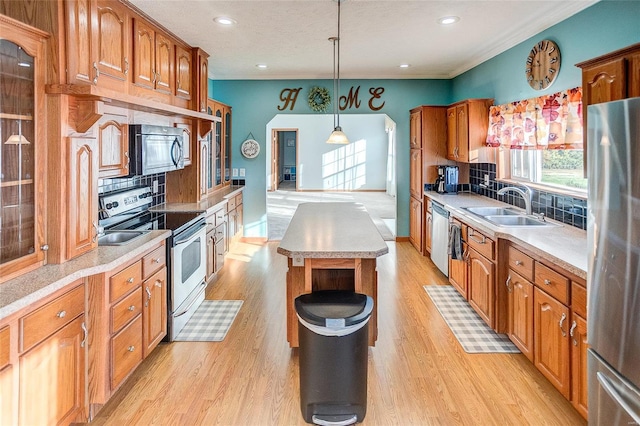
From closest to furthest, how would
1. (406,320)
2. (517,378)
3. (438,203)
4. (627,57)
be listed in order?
(627,57) < (517,378) < (406,320) < (438,203)

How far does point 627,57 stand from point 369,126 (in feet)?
40.0

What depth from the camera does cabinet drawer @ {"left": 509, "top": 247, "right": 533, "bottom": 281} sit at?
2783mm

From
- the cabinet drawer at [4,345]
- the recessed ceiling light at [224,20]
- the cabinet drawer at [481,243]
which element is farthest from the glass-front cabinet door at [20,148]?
the cabinet drawer at [481,243]

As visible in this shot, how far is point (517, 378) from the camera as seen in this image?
2779mm

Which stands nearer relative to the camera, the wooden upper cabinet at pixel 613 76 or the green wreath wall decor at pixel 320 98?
the wooden upper cabinet at pixel 613 76

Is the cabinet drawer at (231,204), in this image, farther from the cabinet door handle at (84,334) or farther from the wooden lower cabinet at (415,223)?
the cabinet door handle at (84,334)

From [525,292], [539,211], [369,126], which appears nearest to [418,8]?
[539,211]

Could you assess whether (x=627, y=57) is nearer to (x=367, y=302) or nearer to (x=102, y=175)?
(x=367, y=302)

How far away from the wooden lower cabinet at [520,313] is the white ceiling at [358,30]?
207 cm

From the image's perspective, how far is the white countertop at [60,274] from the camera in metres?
1.71

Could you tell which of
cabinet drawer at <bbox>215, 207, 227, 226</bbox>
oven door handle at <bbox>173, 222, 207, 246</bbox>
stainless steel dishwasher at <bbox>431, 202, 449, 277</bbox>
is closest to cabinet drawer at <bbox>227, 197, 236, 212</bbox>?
cabinet drawer at <bbox>215, 207, 227, 226</bbox>

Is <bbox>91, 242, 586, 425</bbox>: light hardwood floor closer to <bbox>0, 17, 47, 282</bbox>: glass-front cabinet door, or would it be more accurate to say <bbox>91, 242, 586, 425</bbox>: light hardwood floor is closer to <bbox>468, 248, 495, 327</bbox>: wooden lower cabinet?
<bbox>468, 248, 495, 327</bbox>: wooden lower cabinet

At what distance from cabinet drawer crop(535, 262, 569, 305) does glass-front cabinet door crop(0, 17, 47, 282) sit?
270 cm

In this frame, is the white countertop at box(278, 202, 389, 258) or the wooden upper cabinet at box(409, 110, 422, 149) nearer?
the white countertop at box(278, 202, 389, 258)
